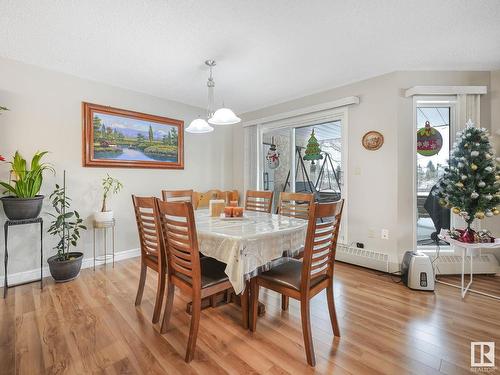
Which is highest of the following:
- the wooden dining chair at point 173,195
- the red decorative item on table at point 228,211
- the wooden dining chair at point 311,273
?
the wooden dining chair at point 173,195

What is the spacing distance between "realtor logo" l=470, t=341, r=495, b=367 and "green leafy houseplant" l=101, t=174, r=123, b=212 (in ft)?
12.2

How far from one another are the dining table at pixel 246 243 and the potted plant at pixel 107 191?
1.68 metres

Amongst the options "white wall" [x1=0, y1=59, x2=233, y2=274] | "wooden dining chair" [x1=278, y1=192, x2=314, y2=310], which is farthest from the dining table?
"white wall" [x1=0, y1=59, x2=233, y2=274]

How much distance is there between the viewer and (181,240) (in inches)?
57.5

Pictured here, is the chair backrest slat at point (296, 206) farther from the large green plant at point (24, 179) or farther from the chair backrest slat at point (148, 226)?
the large green plant at point (24, 179)

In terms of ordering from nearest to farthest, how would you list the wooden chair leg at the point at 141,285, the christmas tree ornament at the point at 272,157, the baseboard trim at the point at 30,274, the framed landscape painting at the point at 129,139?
the wooden chair leg at the point at 141,285
the baseboard trim at the point at 30,274
the framed landscape painting at the point at 129,139
the christmas tree ornament at the point at 272,157

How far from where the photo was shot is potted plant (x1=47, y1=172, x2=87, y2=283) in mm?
2551

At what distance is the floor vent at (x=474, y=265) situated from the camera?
2.74 metres

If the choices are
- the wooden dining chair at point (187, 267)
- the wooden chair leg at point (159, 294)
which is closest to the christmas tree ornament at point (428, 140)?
the wooden dining chair at point (187, 267)

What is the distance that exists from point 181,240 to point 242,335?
2.74ft

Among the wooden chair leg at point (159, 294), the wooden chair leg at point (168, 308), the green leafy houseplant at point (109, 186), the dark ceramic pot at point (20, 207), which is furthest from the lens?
the green leafy houseplant at point (109, 186)

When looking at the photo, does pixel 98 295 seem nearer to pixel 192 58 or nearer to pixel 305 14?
pixel 192 58

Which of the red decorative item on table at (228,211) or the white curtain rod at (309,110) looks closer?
the red decorative item on table at (228,211)

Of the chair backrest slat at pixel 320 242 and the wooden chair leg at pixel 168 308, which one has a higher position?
the chair backrest slat at pixel 320 242
